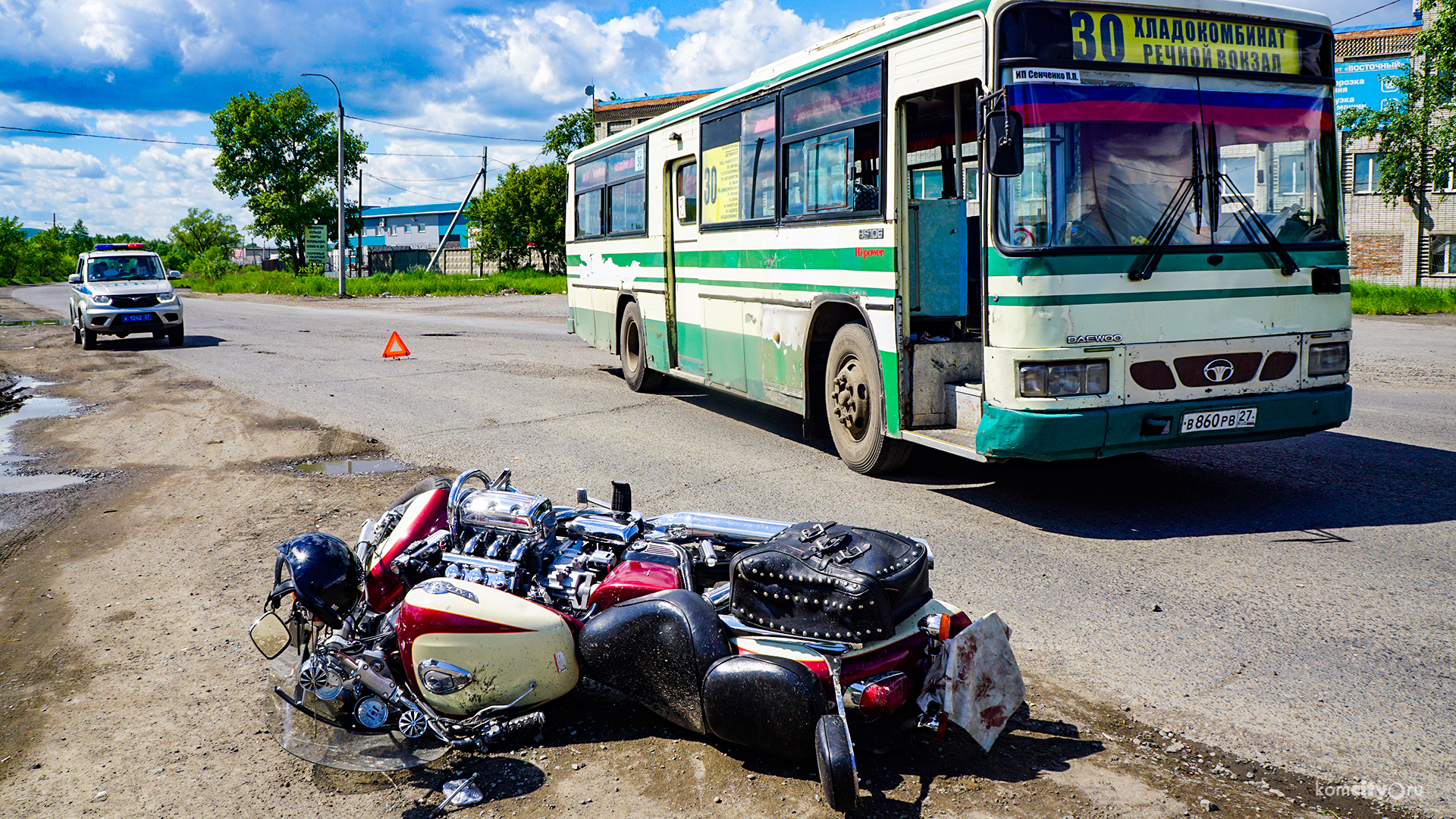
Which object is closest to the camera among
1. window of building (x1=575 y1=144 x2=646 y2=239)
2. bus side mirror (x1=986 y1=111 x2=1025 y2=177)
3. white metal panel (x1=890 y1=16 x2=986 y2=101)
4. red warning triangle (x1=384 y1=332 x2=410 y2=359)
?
bus side mirror (x1=986 y1=111 x2=1025 y2=177)

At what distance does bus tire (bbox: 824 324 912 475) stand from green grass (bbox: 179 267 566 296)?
1427 inches

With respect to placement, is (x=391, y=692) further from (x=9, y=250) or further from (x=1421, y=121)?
(x=9, y=250)

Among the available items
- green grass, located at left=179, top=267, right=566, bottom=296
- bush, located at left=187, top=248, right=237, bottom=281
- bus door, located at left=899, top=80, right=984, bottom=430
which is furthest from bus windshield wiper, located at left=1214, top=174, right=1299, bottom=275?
bush, located at left=187, top=248, right=237, bottom=281

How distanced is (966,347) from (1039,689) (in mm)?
3759

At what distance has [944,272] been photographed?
25.5 ft

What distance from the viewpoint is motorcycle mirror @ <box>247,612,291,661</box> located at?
384 centimetres

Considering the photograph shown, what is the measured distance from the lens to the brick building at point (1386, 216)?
36.2m

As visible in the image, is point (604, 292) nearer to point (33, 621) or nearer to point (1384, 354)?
point (33, 621)

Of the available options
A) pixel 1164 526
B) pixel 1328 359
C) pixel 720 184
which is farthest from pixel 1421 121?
pixel 1164 526

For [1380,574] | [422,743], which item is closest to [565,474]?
[422,743]

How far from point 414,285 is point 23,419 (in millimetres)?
35648

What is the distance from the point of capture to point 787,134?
8891 mm

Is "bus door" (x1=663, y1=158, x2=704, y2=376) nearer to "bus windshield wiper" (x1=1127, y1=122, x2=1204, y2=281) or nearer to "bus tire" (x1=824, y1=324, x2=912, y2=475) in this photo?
"bus tire" (x1=824, y1=324, x2=912, y2=475)

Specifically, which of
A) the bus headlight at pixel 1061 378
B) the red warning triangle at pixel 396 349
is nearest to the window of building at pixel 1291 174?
the bus headlight at pixel 1061 378
